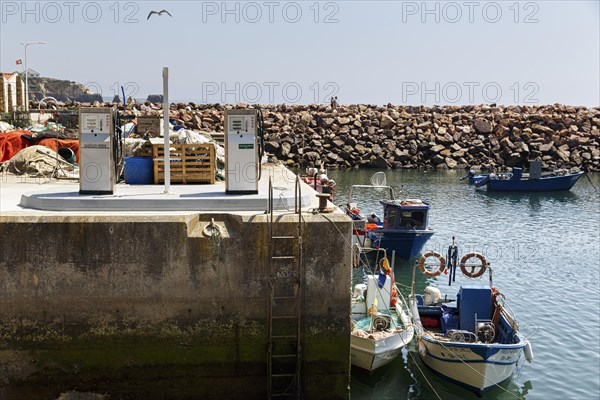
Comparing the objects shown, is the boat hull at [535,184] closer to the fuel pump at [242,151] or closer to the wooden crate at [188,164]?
the wooden crate at [188,164]

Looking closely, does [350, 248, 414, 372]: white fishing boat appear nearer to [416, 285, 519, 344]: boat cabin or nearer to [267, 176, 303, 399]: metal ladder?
[416, 285, 519, 344]: boat cabin

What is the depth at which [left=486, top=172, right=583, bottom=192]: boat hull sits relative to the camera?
1869 inches

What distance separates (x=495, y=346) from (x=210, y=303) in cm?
586

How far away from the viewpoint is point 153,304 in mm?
11117

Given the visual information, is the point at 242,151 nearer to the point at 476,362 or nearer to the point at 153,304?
the point at 153,304

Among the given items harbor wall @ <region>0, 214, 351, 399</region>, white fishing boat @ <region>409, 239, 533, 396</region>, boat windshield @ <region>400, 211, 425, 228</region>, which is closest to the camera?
harbor wall @ <region>0, 214, 351, 399</region>

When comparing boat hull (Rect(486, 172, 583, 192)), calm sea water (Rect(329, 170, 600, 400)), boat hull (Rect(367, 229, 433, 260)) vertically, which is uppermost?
boat hull (Rect(486, 172, 583, 192))

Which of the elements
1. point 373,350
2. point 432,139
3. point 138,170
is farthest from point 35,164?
point 432,139

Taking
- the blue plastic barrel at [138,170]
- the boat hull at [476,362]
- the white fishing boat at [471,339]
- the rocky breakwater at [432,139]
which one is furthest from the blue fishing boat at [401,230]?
the rocky breakwater at [432,139]

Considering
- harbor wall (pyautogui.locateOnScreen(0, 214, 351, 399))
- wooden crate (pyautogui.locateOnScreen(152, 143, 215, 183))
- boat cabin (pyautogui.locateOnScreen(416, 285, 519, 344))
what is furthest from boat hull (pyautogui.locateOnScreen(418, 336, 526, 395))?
wooden crate (pyautogui.locateOnScreen(152, 143, 215, 183))

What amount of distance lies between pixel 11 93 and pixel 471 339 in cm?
3815

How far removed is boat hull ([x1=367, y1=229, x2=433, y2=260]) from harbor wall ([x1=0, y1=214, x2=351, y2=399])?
1320cm

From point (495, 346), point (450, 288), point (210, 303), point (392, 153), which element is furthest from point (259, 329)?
point (392, 153)

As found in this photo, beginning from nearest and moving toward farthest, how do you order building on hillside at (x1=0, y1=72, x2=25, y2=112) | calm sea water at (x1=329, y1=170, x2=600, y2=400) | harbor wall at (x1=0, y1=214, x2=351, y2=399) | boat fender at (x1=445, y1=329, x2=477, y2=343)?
harbor wall at (x1=0, y1=214, x2=351, y2=399) → boat fender at (x1=445, y1=329, x2=477, y2=343) → calm sea water at (x1=329, y1=170, x2=600, y2=400) → building on hillside at (x1=0, y1=72, x2=25, y2=112)
